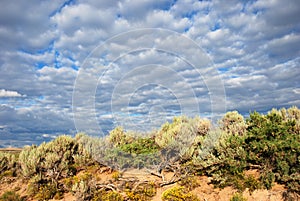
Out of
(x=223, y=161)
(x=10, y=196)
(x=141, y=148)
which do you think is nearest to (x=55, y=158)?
(x=10, y=196)

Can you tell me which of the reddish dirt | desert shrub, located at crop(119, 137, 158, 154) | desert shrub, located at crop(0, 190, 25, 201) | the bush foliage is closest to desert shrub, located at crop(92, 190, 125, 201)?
the bush foliage

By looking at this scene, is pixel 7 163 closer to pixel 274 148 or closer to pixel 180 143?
pixel 180 143

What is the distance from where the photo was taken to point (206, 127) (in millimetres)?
14023

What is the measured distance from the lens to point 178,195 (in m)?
9.55

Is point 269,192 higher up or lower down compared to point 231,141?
lower down

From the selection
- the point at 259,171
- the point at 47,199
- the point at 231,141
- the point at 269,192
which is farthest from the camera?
the point at 47,199

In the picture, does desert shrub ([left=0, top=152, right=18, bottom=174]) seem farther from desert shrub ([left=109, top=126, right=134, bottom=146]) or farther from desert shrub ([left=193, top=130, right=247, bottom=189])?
desert shrub ([left=193, top=130, right=247, bottom=189])

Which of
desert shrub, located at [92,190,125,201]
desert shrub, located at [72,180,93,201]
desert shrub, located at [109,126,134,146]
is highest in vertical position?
desert shrub, located at [109,126,134,146]

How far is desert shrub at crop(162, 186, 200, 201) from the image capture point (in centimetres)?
943

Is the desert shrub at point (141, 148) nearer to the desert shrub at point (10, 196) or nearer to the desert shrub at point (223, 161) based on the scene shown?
the desert shrub at point (223, 161)

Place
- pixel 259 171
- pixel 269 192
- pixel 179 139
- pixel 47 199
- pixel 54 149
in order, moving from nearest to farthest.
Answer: pixel 269 192, pixel 259 171, pixel 47 199, pixel 179 139, pixel 54 149

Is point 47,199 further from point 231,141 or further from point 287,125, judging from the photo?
point 287,125

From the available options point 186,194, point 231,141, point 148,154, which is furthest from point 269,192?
point 148,154

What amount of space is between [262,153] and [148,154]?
5398 mm
